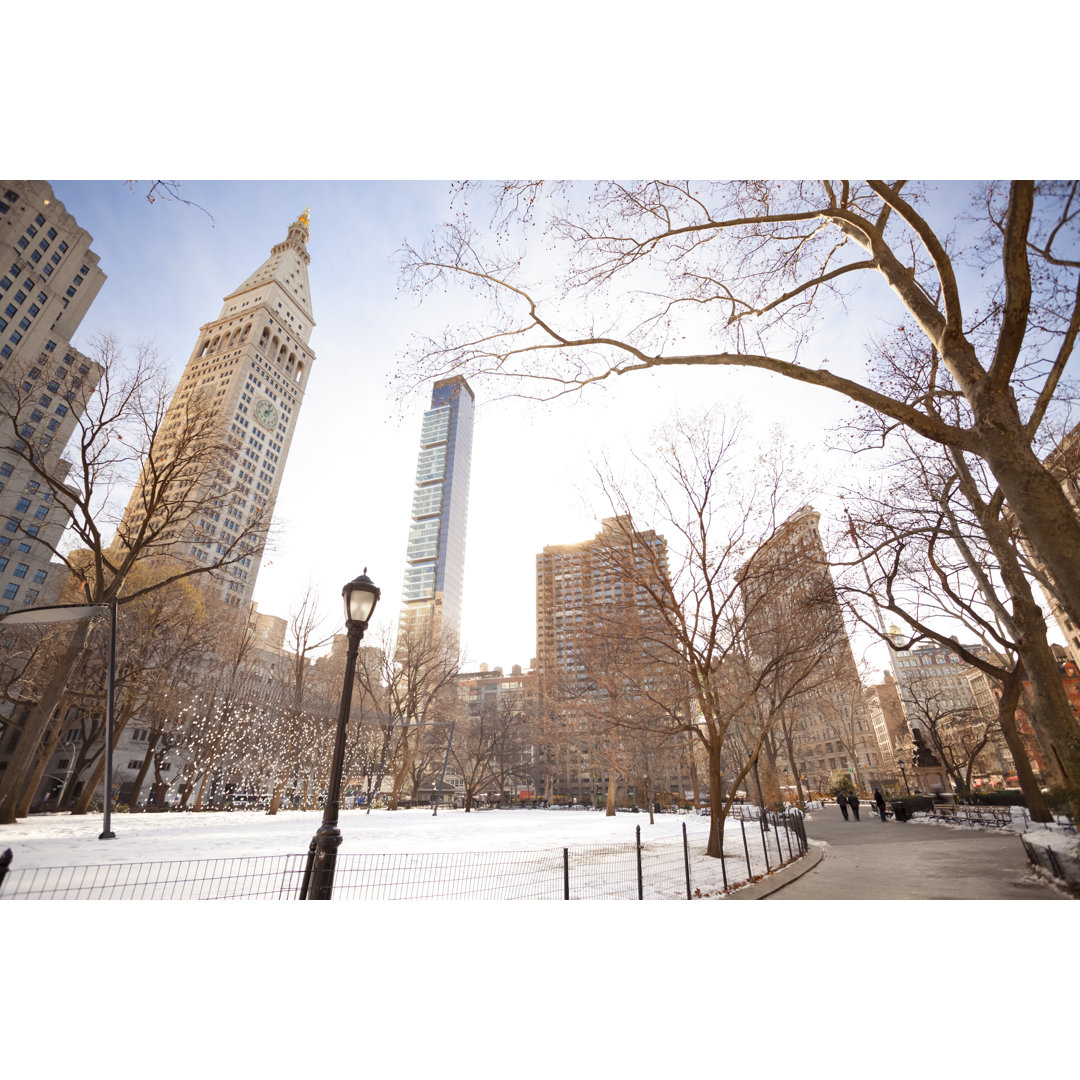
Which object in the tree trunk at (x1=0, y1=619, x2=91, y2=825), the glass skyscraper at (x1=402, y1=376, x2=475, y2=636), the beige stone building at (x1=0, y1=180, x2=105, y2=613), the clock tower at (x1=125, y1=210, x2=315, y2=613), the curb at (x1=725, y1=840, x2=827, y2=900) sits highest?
the glass skyscraper at (x1=402, y1=376, x2=475, y2=636)

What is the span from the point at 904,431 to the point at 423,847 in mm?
13065

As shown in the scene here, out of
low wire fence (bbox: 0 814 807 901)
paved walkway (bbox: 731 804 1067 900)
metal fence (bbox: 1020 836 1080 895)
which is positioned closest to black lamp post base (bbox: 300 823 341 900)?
low wire fence (bbox: 0 814 807 901)

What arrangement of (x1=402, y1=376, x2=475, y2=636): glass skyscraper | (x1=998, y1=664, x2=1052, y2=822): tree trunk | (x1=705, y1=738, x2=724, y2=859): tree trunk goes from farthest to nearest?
1. (x1=402, y1=376, x2=475, y2=636): glass skyscraper
2. (x1=998, y1=664, x2=1052, y2=822): tree trunk
3. (x1=705, y1=738, x2=724, y2=859): tree trunk

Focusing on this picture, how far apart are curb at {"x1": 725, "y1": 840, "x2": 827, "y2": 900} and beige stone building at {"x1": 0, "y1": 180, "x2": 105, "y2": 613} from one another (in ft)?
32.8

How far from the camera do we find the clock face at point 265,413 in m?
10.4

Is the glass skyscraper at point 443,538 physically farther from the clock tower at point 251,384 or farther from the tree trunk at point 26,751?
the tree trunk at point 26,751

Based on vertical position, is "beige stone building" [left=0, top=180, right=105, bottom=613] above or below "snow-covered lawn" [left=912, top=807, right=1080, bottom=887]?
above

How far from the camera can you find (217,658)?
74.2ft

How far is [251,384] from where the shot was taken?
1052cm

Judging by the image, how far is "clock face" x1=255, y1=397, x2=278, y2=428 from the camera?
408 inches

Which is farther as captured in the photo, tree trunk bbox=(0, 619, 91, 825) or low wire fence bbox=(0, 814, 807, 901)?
tree trunk bbox=(0, 619, 91, 825)

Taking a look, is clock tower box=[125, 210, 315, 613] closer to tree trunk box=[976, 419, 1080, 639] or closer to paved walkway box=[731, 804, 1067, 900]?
tree trunk box=[976, 419, 1080, 639]
